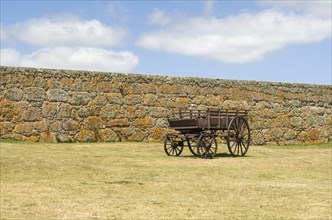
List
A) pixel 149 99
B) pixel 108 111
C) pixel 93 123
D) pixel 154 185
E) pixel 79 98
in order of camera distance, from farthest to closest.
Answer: pixel 149 99 < pixel 108 111 < pixel 93 123 < pixel 79 98 < pixel 154 185

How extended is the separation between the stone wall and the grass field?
1388 millimetres

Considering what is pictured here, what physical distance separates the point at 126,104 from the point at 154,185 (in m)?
7.96

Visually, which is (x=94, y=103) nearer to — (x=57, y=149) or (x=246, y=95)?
(x=57, y=149)

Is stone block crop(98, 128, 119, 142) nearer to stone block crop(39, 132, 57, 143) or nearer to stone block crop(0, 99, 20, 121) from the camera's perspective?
stone block crop(39, 132, 57, 143)

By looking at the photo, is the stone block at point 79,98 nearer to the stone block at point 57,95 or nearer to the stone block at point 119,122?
the stone block at point 57,95

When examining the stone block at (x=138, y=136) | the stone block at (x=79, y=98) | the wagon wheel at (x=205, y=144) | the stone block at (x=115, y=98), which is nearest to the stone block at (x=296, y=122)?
the stone block at (x=138, y=136)

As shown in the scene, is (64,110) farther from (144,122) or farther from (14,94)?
(144,122)

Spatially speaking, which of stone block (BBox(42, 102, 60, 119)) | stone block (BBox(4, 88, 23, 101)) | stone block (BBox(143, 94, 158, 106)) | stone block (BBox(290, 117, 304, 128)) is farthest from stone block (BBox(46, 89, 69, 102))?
stone block (BBox(290, 117, 304, 128))

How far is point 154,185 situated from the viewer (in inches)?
378

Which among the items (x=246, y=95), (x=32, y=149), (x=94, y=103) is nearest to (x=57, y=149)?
(x=32, y=149)

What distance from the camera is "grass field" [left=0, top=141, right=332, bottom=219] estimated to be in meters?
7.62

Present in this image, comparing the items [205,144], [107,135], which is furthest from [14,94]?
[205,144]

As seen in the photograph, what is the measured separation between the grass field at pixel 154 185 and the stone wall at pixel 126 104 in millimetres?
1388

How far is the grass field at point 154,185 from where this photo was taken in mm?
7621
